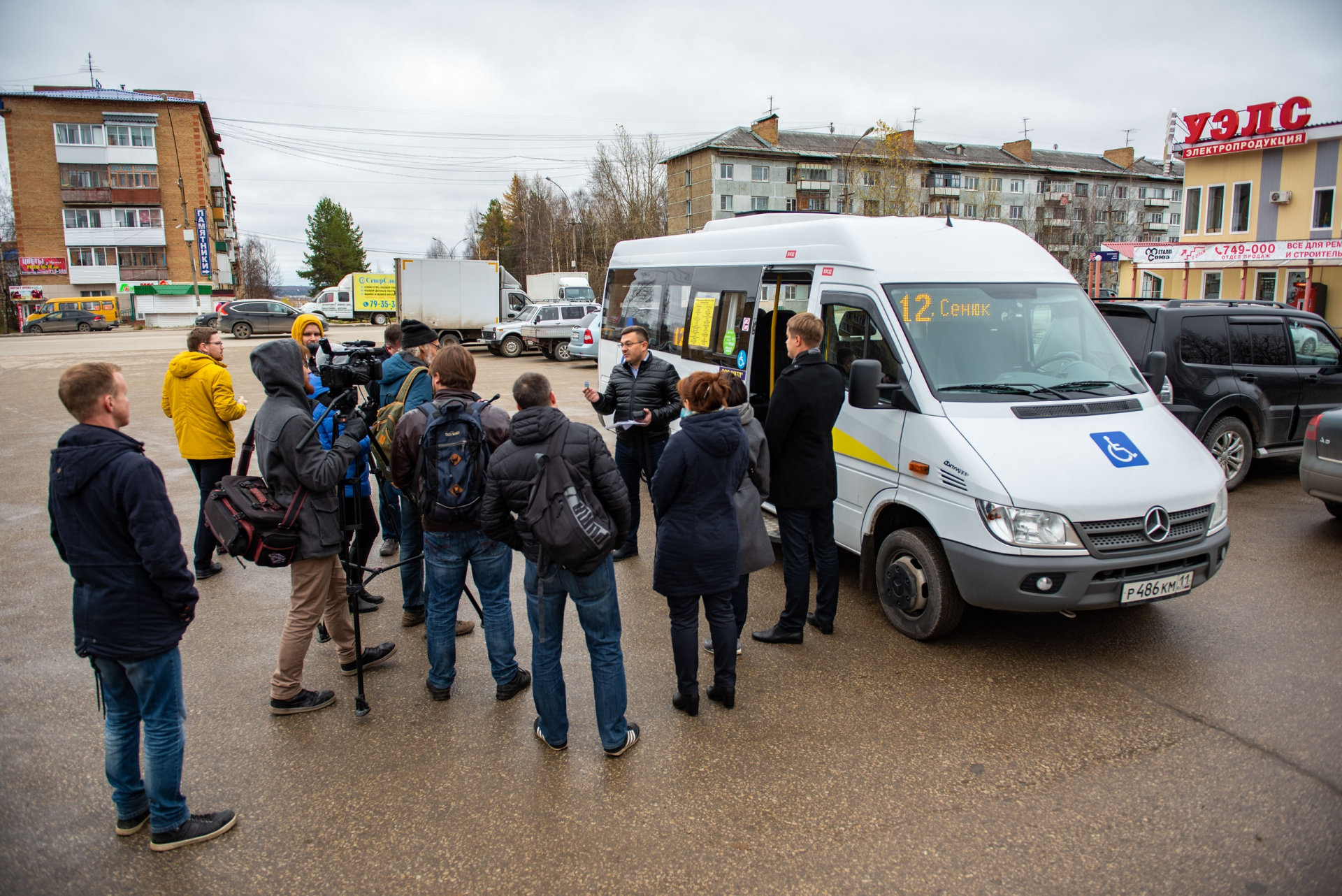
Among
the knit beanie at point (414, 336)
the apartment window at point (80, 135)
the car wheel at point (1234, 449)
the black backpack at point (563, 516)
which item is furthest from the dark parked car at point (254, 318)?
the apartment window at point (80, 135)

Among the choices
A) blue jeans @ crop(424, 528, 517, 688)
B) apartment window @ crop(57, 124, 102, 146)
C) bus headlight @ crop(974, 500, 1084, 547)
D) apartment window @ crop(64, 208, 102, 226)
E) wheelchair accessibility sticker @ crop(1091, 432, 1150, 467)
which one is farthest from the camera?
apartment window @ crop(64, 208, 102, 226)

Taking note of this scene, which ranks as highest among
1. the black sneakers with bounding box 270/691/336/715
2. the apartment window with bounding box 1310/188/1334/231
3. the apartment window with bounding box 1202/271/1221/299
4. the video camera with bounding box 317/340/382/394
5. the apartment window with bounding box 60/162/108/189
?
the apartment window with bounding box 60/162/108/189

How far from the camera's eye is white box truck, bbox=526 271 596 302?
3912cm

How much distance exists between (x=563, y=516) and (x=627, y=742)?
119 centimetres

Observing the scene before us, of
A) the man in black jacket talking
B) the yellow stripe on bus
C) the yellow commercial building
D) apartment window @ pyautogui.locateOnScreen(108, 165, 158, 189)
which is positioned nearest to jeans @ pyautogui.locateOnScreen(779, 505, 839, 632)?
the yellow stripe on bus

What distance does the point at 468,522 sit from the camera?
402 centimetres

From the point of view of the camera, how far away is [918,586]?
4.92 metres

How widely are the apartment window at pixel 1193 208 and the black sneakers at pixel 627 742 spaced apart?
39.8m

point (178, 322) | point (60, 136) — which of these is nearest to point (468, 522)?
point (178, 322)

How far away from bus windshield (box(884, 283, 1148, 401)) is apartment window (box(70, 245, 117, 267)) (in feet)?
250

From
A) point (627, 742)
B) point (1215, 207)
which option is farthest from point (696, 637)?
point (1215, 207)

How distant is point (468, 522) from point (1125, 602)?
353 centimetres

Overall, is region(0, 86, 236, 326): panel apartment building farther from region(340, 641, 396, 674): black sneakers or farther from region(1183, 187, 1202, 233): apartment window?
region(340, 641, 396, 674): black sneakers

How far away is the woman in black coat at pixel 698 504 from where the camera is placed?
3.80 m
